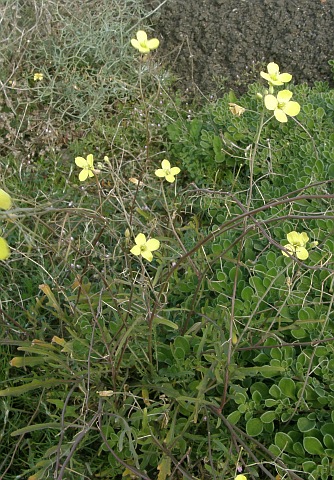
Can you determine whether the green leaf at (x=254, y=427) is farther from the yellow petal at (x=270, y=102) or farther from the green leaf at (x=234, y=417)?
the yellow petal at (x=270, y=102)

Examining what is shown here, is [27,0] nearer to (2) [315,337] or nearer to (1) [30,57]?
(1) [30,57]

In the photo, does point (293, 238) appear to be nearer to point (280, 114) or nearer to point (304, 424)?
point (280, 114)

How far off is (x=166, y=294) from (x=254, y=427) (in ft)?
1.52

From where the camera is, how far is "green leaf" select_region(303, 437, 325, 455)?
1457mm

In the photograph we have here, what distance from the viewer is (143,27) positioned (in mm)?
3061

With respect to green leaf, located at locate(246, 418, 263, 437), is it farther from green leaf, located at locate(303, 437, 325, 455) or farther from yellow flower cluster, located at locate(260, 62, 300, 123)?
yellow flower cluster, located at locate(260, 62, 300, 123)

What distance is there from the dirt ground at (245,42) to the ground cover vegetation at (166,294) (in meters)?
→ 0.16

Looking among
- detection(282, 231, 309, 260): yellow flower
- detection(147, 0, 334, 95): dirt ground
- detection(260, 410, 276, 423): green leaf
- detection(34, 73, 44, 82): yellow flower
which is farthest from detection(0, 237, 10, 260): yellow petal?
detection(147, 0, 334, 95): dirt ground

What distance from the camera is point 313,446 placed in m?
1.46

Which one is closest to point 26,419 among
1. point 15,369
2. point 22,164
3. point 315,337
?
point 15,369

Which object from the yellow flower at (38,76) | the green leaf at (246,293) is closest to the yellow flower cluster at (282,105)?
the green leaf at (246,293)

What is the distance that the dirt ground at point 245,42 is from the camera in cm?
288

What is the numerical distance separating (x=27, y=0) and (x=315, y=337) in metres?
2.40

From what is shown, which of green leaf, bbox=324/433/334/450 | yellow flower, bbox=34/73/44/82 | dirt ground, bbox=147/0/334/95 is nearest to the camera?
green leaf, bbox=324/433/334/450
